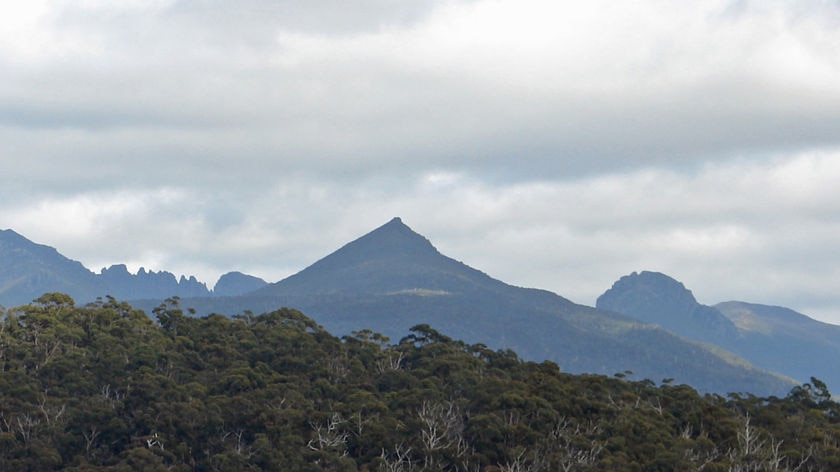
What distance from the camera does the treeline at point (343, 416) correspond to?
129 meters

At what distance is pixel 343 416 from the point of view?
446 feet

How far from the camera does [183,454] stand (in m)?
130

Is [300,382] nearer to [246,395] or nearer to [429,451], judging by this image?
[246,395]

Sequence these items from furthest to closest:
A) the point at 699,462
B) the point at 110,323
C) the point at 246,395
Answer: the point at 110,323 → the point at 246,395 → the point at 699,462

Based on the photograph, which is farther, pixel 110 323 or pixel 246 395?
pixel 110 323

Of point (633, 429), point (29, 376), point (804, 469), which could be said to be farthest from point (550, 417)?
point (29, 376)

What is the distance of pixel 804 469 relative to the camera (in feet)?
429

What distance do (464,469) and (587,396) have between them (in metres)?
20.0

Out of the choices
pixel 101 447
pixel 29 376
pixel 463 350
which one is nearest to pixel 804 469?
pixel 463 350

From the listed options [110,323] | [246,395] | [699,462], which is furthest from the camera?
[110,323]

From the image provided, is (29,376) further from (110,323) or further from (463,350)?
(463,350)

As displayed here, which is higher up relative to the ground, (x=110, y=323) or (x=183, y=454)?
(x=110, y=323)

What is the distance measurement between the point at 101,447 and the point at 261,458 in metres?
16.6

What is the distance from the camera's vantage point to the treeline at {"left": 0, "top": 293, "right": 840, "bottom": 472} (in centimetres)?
12862
